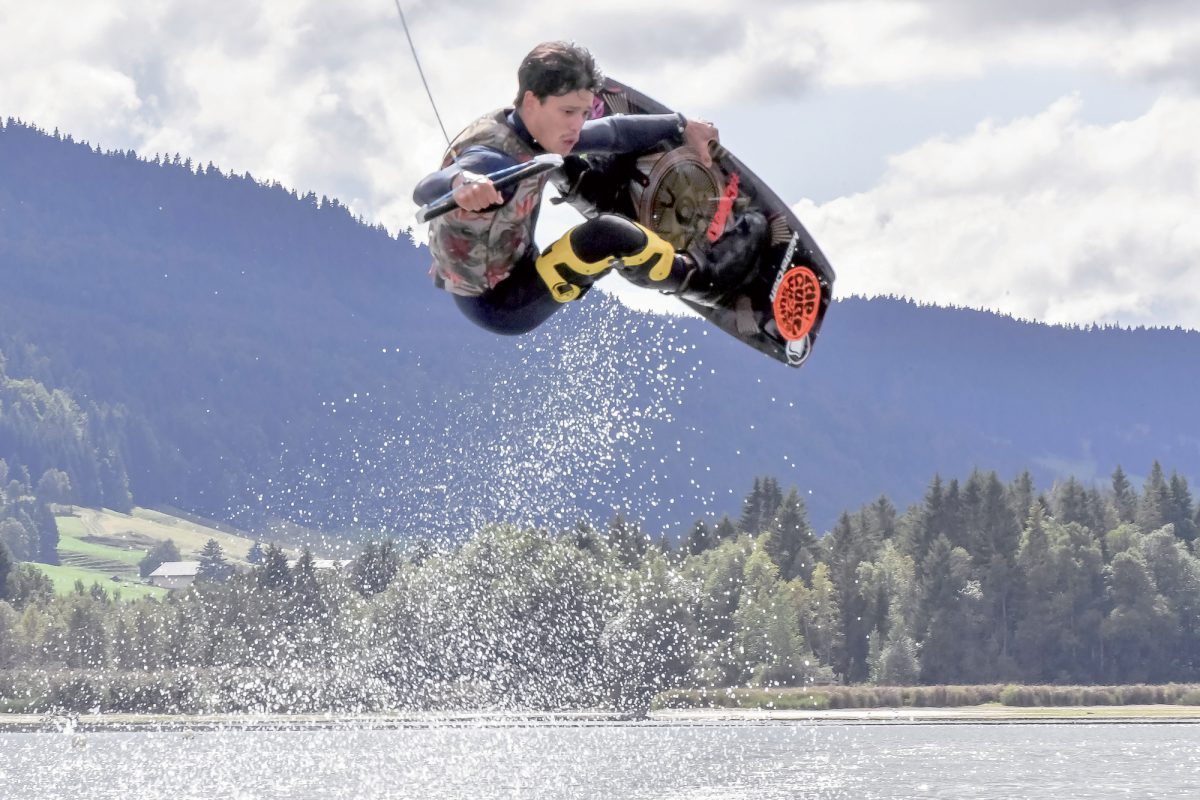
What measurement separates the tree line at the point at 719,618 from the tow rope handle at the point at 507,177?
103469 millimetres

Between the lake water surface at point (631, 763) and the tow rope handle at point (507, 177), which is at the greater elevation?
the tow rope handle at point (507, 177)

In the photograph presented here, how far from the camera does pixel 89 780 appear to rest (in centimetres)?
8825

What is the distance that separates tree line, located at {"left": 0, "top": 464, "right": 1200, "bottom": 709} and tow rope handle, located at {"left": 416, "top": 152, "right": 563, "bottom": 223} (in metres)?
103

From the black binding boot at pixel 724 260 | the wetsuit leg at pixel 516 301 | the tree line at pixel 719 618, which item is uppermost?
the tree line at pixel 719 618

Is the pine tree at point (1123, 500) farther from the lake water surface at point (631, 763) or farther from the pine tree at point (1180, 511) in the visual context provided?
the lake water surface at point (631, 763)

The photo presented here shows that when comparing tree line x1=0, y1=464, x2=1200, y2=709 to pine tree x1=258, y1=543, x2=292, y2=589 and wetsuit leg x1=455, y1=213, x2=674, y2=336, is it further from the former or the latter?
wetsuit leg x1=455, y1=213, x2=674, y2=336

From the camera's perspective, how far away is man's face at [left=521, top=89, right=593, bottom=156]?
35.8 feet

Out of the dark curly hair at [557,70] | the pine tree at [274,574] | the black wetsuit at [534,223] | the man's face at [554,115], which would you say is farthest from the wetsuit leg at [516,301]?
the pine tree at [274,574]

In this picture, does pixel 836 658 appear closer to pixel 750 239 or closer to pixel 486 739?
pixel 486 739

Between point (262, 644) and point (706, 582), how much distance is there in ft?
112

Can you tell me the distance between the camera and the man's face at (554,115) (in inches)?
429

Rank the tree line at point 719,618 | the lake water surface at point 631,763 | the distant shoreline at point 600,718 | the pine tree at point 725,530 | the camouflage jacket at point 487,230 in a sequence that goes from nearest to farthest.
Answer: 1. the camouflage jacket at point 487,230
2. the lake water surface at point 631,763
3. the tree line at point 719,618
4. the distant shoreline at point 600,718
5. the pine tree at point 725,530

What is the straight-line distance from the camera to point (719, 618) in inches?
5064

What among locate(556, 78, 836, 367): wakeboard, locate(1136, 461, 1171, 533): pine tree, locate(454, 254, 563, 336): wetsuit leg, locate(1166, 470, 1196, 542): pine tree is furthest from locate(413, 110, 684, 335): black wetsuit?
locate(1166, 470, 1196, 542): pine tree
